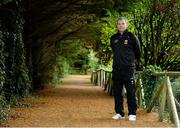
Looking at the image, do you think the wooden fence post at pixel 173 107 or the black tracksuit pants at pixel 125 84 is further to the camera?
the black tracksuit pants at pixel 125 84

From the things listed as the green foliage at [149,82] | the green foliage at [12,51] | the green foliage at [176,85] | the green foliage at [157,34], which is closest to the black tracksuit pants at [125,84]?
the green foliage at [176,85]

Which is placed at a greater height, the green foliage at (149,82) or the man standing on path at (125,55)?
the man standing on path at (125,55)

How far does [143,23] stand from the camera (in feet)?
64.6

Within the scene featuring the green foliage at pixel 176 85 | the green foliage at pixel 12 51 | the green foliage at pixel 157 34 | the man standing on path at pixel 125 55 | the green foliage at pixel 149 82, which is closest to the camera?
the man standing on path at pixel 125 55

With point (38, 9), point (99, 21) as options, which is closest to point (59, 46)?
point (99, 21)

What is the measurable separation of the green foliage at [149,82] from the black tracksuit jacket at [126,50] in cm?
304

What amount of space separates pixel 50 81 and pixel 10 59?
14291 millimetres

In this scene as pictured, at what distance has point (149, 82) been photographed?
14.0 metres

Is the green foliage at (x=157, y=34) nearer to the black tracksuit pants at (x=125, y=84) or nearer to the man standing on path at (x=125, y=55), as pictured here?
the man standing on path at (x=125, y=55)

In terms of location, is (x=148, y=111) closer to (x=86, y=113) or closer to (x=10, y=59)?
(x=86, y=113)

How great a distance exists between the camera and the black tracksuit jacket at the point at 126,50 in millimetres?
10898

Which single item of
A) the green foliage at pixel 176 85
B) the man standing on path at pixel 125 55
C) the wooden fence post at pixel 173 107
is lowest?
the wooden fence post at pixel 173 107

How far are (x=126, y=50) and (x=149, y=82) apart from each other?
3331 millimetres

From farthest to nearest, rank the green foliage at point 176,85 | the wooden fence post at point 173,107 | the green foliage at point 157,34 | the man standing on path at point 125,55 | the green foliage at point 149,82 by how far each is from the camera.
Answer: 1. the green foliage at point 157,34
2. the green foliage at point 149,82
3. the green foliage at point 176,85
4. the man standing on path at point 125,55
5. the wooden fence post at point 173,107
